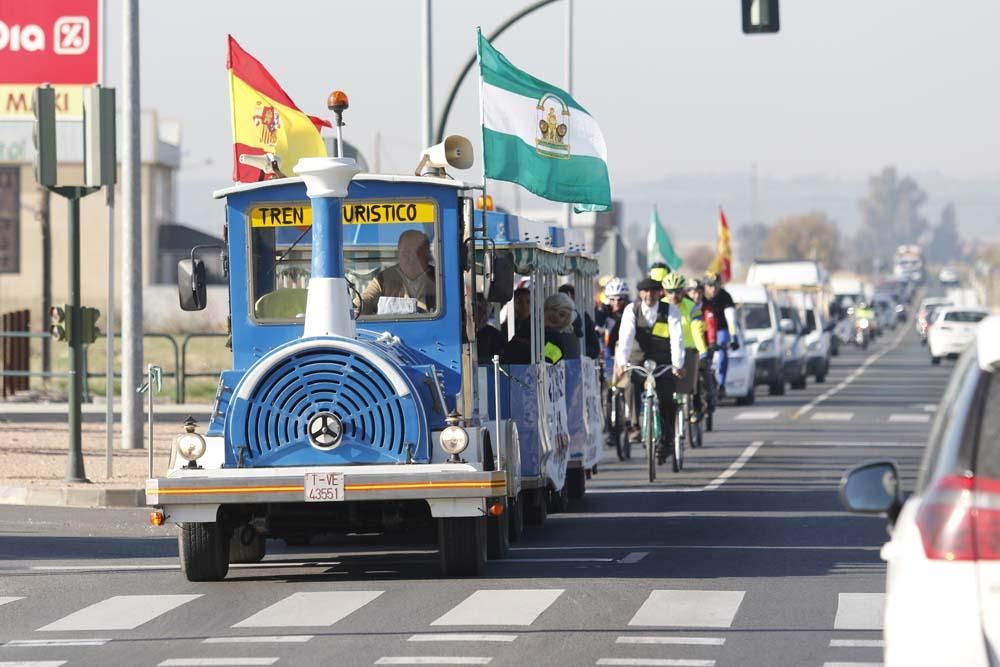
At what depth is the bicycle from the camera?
2025 centimetres

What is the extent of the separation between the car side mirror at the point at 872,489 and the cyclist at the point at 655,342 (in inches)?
551

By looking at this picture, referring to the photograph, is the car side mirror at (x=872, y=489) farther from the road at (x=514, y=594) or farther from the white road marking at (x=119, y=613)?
the white road marking at (x=119, y=613)

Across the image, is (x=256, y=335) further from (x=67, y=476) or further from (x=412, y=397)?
(x=67, y=476)

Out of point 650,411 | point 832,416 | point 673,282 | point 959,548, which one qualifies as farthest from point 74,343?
point 832,416

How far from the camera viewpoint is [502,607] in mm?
11453

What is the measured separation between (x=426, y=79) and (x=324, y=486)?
18.7 metres

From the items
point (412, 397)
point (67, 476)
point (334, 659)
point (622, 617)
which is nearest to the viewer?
point (334, 659)

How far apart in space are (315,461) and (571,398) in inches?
202

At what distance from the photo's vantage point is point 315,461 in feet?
41.3

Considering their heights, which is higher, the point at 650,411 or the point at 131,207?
the point at 131,207

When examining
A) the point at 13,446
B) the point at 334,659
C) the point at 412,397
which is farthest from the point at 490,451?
the point at 13,446

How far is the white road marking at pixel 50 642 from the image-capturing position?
10.3 meters

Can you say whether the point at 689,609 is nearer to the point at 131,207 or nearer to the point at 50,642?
the point at 50,642

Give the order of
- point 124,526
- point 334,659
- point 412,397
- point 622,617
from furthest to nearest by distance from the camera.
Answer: point 124,526 < point 412,397 < point 622,617 < point 334,659
